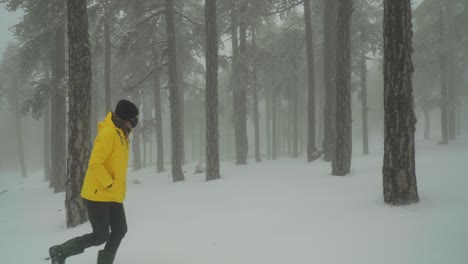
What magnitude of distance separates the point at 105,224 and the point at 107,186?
1.57 feet

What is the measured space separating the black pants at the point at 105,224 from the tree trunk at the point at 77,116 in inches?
140

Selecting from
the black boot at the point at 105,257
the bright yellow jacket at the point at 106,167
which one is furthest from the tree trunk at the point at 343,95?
the black boot at the point at 105,257

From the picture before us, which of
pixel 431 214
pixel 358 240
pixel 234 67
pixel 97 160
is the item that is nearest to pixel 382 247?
pixel 358 240

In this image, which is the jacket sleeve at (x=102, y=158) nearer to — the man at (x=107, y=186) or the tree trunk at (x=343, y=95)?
the man at (x=107, y=186)

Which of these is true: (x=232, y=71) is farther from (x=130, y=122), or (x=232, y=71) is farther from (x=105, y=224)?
(x=105, y=224)

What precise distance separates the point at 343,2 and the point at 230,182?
6.21 metres

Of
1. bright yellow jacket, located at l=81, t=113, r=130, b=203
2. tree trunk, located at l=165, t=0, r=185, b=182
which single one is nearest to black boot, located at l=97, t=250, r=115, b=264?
bright yellow jacket, located at l=81, t=113, r=130, b=203

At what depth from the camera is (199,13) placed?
24406mm

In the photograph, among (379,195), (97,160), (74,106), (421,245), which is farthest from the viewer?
(74,106)

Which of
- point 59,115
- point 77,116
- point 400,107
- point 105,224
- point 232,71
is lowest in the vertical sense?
point 105,224

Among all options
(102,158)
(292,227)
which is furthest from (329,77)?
(102,158)

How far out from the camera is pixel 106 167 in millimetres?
4273

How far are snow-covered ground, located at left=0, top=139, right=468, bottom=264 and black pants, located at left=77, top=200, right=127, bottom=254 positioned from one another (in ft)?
2.94

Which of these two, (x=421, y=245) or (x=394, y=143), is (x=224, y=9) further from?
(x=421, y=245)
